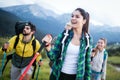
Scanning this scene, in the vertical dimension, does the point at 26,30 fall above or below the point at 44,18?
above

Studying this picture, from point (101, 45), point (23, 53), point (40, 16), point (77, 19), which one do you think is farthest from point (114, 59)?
point (77, 19)

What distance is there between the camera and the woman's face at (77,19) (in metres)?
3.90

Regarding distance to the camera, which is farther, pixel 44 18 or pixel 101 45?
pixel 44 18

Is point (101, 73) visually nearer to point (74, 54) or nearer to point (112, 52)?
point (74, 54)

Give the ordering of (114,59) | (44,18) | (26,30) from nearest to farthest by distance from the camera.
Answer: (26,30), (114,59), (44,18)

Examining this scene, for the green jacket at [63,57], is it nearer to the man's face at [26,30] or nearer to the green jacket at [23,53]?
the green jacket at [23,53]

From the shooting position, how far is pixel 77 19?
12.9ft

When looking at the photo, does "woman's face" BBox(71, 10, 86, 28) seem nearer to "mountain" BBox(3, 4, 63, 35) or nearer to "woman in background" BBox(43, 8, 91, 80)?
"woman in background" BBox(43, 8, 91, 80)

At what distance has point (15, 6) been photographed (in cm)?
3061

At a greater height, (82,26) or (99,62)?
(82,26)

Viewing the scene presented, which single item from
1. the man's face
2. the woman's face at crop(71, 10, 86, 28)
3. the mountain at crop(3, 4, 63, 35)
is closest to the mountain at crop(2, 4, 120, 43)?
the mountain at crop(3, 4, 63, 35)

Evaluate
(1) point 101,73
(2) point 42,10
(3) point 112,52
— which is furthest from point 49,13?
(1) point 101,73

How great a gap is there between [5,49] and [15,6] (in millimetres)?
25466

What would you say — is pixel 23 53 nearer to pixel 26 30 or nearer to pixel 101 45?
pixel 26 30
